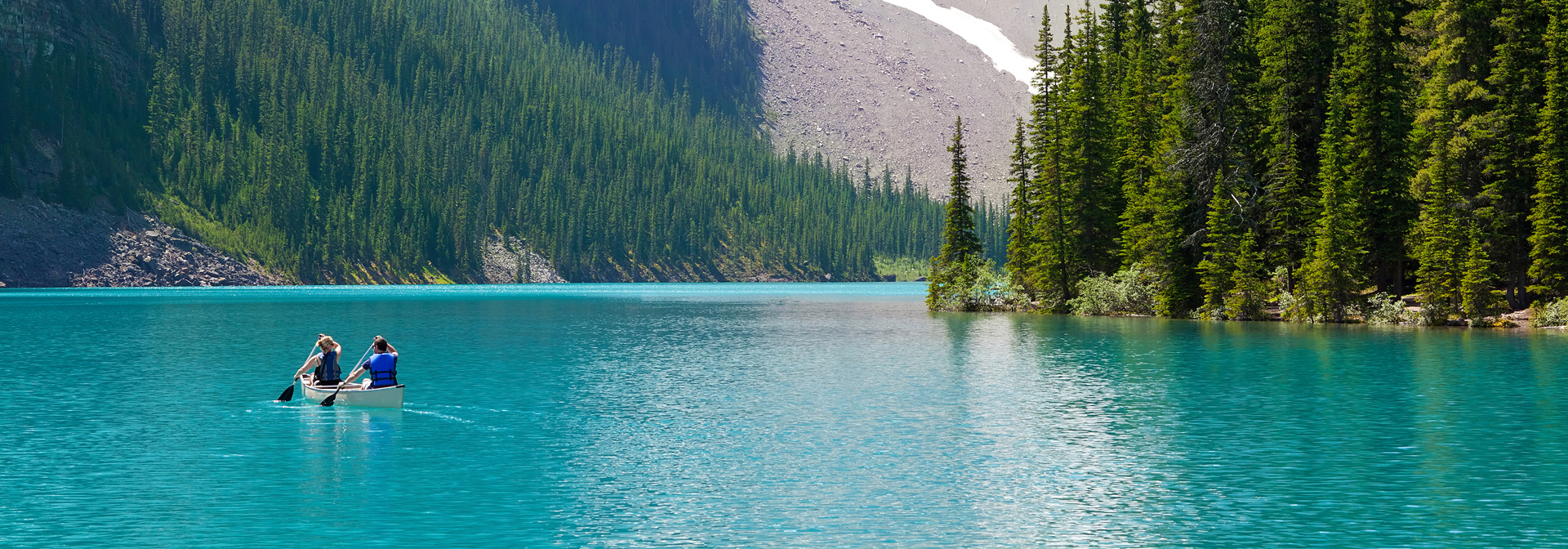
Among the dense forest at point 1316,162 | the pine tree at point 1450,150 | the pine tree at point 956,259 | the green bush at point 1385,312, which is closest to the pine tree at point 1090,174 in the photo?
the dense forest at point 1316,162

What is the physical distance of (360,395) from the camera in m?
33.5

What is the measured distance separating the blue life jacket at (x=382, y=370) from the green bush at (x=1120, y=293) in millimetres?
62138

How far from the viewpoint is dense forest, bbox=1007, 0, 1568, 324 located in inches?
2680

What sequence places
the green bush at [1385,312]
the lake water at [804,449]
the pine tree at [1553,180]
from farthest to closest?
the green bush at [1385,312] → the pine tree at [1553,180] → the lake water at [804,449]

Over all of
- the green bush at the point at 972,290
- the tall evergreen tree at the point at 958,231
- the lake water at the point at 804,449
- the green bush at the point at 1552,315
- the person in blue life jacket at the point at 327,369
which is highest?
the tall evergreen tree at the point at 958,231

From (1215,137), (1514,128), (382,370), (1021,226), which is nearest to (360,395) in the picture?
(382,370)

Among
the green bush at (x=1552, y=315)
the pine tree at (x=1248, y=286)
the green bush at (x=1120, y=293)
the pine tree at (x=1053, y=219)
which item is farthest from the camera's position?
the pine tree at (x=1053, y=219)

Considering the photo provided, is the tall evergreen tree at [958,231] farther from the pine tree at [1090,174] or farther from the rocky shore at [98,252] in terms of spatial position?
the rocky shore at [98,252]

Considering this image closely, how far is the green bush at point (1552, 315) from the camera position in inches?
2505

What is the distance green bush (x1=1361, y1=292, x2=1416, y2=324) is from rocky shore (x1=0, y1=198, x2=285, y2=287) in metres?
149

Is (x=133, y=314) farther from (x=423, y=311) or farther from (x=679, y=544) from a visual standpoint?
(x=679, y=544)

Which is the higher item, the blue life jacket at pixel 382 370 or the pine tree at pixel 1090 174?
the pine tree at pixel 1090 174

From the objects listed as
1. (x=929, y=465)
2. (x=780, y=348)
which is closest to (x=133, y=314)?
(x=780, y=348)

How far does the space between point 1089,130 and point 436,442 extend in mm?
75509
